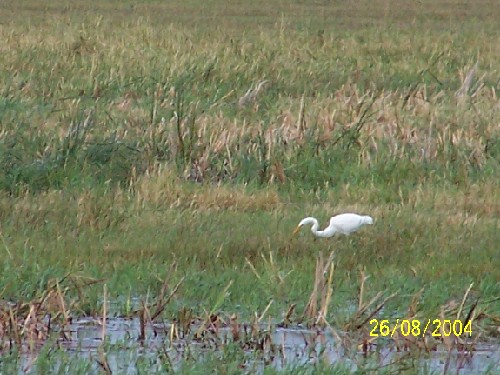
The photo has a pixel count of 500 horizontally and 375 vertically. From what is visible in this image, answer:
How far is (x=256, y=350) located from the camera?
5863 mm

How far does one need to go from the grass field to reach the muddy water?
13cm

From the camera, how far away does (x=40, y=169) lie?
359 inches

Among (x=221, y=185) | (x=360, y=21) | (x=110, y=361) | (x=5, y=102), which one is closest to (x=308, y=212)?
(x=221, y=185)

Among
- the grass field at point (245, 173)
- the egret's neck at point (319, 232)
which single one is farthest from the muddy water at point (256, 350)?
the egret's neck at point (319, 232)

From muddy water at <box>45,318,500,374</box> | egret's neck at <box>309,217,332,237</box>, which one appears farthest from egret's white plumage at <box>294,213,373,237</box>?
muddy water at <box>45,318,500,374</box>

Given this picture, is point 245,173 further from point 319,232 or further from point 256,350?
point 256,350

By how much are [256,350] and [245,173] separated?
12.7ft

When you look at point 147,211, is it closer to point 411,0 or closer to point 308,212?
point 308,212

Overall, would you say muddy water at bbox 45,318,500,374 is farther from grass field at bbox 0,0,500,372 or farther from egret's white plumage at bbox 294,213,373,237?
egret's white plumage at bbox 294,213,373,237

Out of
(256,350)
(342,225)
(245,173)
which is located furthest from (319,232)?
(245,173)

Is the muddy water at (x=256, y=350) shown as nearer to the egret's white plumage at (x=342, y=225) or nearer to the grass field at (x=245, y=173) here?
the grass field at (x=245, y=173)

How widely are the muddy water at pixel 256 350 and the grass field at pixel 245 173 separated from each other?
131 mm

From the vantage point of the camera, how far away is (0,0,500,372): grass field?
21.6 ft

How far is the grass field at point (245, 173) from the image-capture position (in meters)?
6.59
